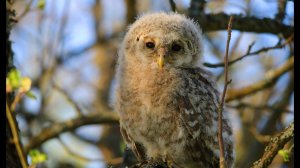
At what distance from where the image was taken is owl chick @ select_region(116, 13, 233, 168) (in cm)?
410

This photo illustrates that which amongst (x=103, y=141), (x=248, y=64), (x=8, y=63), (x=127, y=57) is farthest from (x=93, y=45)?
(x=8, y=63)

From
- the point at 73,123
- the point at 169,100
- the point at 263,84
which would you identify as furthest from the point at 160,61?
the point at 263,84

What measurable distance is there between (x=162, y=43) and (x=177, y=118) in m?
0.69

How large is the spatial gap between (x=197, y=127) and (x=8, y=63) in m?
1.47

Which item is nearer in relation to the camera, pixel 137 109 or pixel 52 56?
pixel 137 109

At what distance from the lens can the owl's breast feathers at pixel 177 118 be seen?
4.08 meters

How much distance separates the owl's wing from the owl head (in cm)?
24

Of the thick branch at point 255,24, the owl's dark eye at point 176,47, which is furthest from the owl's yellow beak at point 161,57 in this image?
the thick branch at point 255,24

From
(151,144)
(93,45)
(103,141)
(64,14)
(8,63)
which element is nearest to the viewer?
(8,63)

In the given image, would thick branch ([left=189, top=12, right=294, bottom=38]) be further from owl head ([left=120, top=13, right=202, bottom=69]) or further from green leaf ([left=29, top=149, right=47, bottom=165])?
green leaf ([left=29, top=149, right=47, bottom=165])

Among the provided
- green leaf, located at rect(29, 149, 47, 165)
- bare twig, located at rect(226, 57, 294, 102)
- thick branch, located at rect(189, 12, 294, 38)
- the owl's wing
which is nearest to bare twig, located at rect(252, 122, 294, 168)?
the owl's wing

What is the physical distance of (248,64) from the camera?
32.4 ft

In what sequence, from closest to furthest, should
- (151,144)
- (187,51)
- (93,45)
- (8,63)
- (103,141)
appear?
(8,63), (151,144), (187,51), (103,141), (93,45)

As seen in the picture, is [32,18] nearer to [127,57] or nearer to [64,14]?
[64,14]
